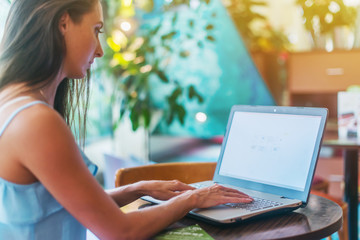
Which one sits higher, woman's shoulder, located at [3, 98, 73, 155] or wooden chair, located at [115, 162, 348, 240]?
woman's shoulder, located at [3, 98, 73, 155]

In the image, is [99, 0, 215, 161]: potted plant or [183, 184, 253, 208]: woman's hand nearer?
[183, 184, 253, 208]: woman's hand

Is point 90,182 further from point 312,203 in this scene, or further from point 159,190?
point 312,203

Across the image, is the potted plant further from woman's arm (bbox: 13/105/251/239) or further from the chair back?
woman's arm (bbox: 13/105/251/239)

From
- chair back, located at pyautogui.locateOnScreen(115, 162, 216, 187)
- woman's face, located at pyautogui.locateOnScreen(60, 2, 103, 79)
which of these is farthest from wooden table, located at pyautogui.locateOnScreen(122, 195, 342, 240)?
chair back, located at pyautogui.locateOnScreen(115, 162, 216, 187)

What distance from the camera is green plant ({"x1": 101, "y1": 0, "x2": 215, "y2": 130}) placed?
3.34m

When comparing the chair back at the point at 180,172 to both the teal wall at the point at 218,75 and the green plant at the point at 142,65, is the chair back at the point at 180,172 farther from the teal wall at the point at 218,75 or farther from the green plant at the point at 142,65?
the teal wall at the point at 218,75

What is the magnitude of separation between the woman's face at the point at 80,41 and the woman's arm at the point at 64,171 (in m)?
0.17

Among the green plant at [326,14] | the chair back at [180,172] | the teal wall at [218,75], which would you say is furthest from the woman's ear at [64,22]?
the green plant at [326,14]

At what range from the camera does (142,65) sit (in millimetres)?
3379

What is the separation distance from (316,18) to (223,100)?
1252 mm

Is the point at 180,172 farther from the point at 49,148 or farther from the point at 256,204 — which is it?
the point at 49,148

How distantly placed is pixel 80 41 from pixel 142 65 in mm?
2358

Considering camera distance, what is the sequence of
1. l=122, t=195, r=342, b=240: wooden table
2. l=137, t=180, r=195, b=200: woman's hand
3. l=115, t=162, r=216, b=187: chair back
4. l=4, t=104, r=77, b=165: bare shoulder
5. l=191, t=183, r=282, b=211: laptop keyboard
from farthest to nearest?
1. l=115, t=162, r=216, b=187: chair back
2. l=137, t=180, r=195, b=200: woman's hand
3. l=191, t=183, r=282, b=211: laptop keyboard
4. l=122, t=195, r=342, b=240: wooden table
5. l=4, t=104, r=77, b=165: bare shoulder

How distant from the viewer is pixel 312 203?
129cm
